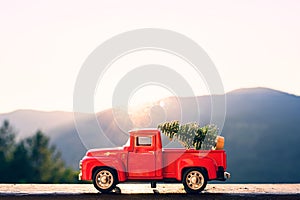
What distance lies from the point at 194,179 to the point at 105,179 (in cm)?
289

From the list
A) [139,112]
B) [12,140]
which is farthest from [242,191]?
[12,140]

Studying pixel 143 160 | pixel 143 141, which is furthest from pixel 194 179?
pixel 143 141

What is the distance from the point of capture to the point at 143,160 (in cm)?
1748

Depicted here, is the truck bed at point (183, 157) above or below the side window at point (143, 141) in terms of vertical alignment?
below

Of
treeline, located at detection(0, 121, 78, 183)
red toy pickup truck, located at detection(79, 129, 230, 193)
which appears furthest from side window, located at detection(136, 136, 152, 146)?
treeline, located at detection(0, 121, 78, 183)

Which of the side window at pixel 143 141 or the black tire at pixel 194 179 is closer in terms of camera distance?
the black tire at pixel 194 179

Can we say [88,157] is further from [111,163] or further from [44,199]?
[44,199]

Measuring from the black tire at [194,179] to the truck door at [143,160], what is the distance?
111 cm

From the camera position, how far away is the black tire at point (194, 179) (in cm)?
1745

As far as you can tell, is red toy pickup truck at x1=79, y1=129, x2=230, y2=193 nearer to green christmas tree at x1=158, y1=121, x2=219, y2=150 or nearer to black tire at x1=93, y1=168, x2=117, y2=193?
black tire at x1=93, y1=168, x2=117, y2=193

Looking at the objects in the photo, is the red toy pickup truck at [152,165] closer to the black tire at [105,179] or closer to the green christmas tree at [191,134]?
the black tire at [105,179]

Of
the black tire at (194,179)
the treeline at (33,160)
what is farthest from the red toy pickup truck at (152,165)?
the treeline at (33,160)

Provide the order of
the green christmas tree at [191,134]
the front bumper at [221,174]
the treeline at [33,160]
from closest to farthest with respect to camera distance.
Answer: the front bumper at [221,174] → the green christmas tree at [191,134] → the treeline at [33,160]

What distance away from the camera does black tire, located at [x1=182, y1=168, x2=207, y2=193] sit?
17.5 m
